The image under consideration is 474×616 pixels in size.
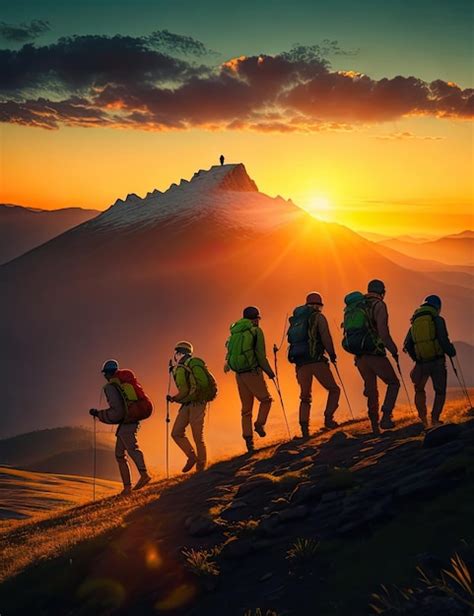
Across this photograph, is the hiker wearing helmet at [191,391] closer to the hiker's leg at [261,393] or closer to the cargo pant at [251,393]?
the cargo pant at [251,393]

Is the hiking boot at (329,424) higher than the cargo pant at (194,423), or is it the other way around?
the cargo pant at (194,423)

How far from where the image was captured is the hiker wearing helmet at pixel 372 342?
1557 centimetres

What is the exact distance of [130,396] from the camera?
17.6 metres

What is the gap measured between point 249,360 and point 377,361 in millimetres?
3230

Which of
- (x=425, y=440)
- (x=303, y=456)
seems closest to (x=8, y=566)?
(x=303, y=456)

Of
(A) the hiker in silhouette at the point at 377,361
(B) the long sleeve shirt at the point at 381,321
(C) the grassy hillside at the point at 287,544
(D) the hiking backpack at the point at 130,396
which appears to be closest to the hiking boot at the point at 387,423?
(A) the hiker in silhouette at the point at 377,361

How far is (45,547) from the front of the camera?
13.5m

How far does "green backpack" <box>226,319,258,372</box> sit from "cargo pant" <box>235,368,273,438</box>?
0.21 m

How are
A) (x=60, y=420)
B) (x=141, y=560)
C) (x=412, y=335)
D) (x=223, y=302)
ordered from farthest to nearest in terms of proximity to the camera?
(x=223, y=302)
(x=60, y=420)
(x=412, y=335)
(x=141, y=560)

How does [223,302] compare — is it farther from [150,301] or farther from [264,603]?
[264,603]

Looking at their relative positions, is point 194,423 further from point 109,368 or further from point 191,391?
point 109,368

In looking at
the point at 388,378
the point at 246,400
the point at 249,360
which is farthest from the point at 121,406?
the point at 388,378

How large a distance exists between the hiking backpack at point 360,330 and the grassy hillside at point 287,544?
2.11 metres

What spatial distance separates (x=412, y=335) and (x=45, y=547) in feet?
29.1
